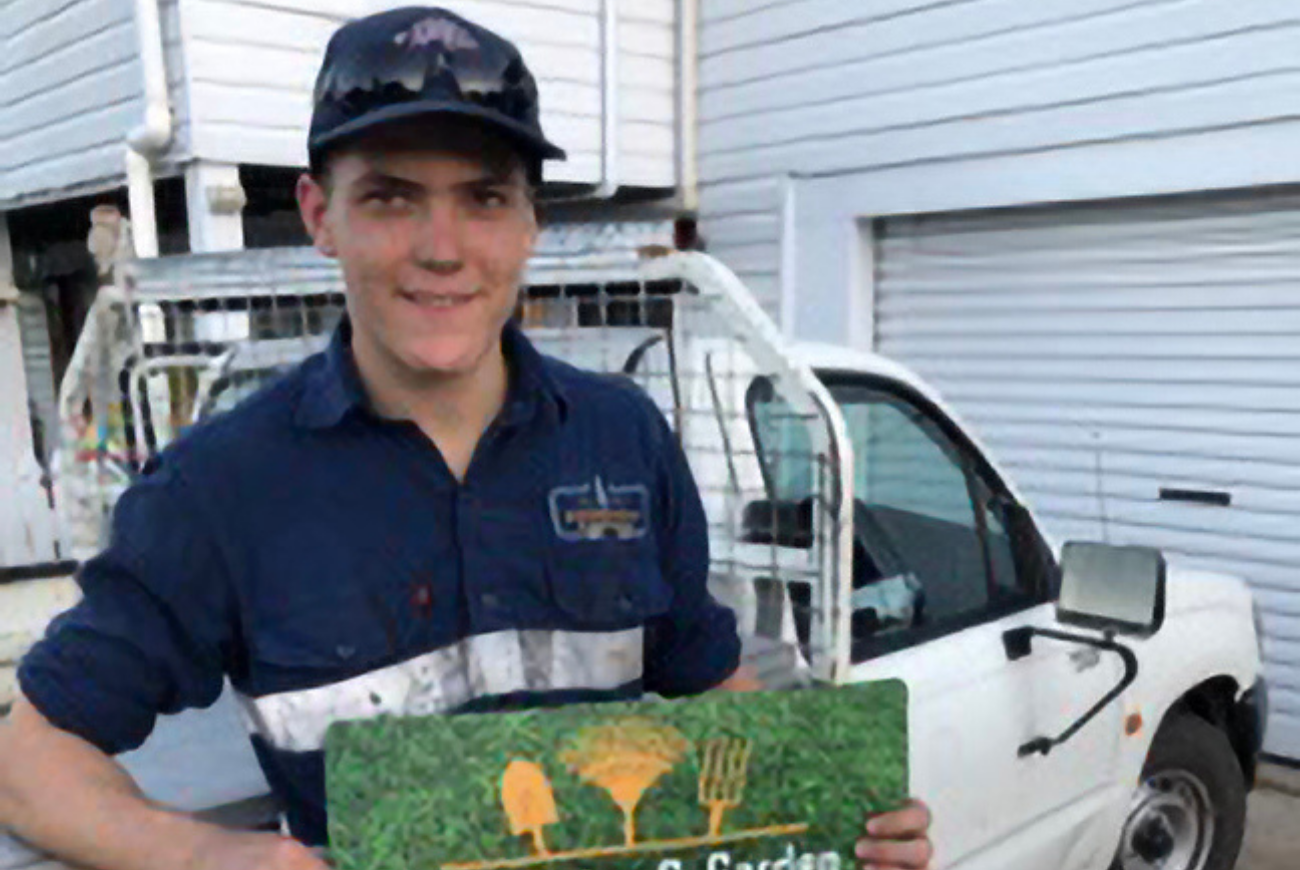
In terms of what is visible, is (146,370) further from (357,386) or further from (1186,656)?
(1186,656)

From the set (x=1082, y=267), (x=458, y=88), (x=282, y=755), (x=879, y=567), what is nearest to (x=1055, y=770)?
(x=879, y=567)

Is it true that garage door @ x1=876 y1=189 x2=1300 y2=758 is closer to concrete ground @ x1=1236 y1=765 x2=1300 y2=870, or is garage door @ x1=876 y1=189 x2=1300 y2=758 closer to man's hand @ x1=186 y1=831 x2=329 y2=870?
concrete ground @ x1=1236 y1=765 x2=1300 y2=870

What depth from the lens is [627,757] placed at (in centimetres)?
132

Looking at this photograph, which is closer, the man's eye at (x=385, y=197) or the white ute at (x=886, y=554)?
the man's eye at (x=385, y=197)

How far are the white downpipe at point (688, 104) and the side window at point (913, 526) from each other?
513 cm

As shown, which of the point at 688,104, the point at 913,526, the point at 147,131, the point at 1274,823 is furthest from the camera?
the point at 688,104

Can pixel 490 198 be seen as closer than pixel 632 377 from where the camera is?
Yes

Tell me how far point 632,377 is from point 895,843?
4.80ft

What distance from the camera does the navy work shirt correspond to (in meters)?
1.32

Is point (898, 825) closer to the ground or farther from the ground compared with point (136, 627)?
closer to the ground

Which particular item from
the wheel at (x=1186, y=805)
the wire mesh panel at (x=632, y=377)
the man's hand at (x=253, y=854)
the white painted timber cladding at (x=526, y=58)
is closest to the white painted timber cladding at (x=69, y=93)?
the white painted timber cladding at (x=526, y=58)

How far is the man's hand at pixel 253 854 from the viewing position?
3.93 feet

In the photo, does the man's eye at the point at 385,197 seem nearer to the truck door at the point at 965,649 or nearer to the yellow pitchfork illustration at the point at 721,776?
the yellow pitchfork illustration at the point at 721,776

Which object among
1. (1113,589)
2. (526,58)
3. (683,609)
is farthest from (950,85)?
(683,609)
